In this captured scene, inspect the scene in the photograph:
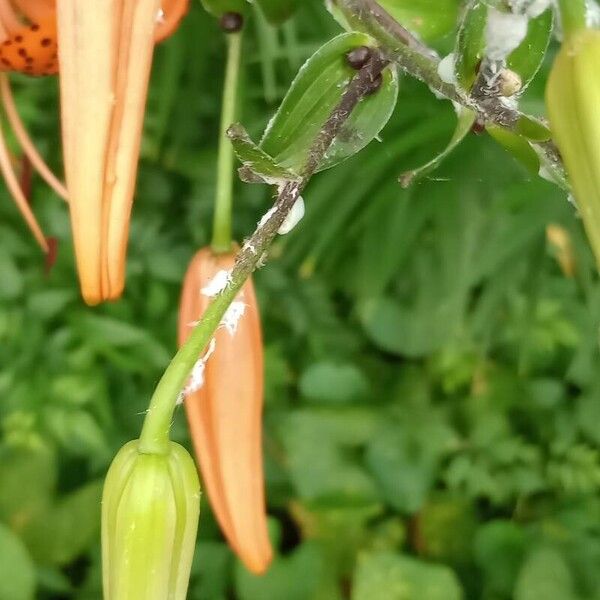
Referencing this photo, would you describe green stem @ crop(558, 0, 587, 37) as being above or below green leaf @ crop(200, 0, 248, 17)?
above

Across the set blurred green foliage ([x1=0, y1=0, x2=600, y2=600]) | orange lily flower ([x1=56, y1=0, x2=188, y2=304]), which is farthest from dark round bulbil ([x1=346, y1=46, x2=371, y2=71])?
blurred green foliage ([x1=0, y1=0, x2=600, y2=600])

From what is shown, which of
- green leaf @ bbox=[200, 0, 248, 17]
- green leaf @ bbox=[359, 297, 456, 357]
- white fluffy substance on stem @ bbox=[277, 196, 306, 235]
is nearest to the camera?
white fluffy substance on stem @ bbox=[277, 196, 306, 235]

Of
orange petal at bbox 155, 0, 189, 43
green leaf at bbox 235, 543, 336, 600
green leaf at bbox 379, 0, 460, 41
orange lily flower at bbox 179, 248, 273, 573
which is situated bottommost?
green leaf at bbox 235, 543, 336, 600

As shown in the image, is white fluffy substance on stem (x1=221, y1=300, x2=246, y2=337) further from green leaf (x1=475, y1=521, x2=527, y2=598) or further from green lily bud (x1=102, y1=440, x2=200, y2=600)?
green leaf (x1=475, y1=521, x2=527, y2=598)

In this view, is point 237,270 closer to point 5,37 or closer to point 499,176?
point 5,37

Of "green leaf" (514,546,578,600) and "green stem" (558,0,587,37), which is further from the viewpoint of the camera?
"green leaf" (514,546,578,600)

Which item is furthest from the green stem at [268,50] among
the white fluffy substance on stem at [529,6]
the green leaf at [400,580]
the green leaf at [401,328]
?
the white fluffy substance on stem at [529,6]
